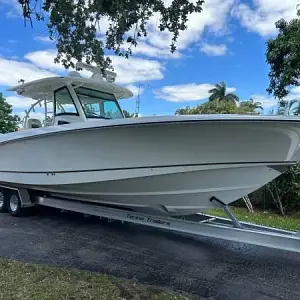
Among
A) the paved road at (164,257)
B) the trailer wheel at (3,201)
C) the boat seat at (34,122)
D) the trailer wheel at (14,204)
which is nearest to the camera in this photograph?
the paved road at (164,257)

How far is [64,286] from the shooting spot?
3391 mm

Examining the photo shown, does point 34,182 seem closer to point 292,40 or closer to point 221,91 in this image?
point 292,40

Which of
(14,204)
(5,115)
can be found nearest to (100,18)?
(14,204)

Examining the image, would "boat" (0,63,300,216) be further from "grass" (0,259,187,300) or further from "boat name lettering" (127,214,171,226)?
"grass" (0,259,187,300)

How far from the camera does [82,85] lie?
19.4ft

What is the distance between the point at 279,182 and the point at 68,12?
5.89 meters

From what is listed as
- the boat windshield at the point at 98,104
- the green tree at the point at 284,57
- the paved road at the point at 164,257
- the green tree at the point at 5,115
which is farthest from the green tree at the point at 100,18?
the green tree at the point at 5,115

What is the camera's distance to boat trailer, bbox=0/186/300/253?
3.79 meters

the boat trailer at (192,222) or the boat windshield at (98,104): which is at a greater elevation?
the boat windshield at (98,104)

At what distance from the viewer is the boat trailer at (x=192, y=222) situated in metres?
3.79

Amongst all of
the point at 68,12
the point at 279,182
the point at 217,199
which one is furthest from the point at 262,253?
the point at 68,12

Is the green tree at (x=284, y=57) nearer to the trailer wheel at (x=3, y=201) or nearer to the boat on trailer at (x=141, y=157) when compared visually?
the boat on trailer at (x=141, y=157)

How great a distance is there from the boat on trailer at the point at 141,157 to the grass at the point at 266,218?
2108mm

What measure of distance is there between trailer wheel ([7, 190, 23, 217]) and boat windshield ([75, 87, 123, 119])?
228 centimetres
